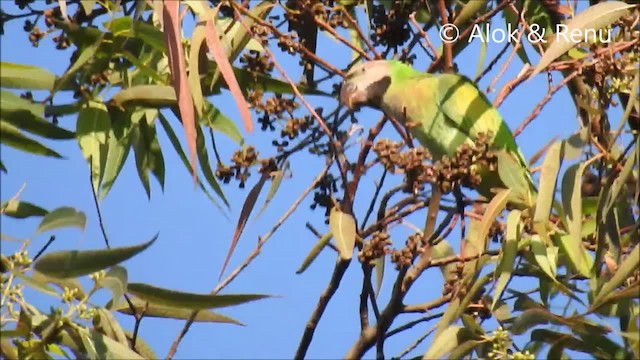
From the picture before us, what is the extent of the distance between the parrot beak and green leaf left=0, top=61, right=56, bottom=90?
0.52 meters

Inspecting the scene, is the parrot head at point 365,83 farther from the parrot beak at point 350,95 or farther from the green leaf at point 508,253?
the green leaf at point 508,253

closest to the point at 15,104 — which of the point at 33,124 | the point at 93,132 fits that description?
the point at 33,124

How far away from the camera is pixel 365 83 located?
7.12 ft

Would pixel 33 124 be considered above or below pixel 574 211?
above

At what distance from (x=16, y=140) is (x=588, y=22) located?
34.2 inches

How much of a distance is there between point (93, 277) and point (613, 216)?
0.74 m

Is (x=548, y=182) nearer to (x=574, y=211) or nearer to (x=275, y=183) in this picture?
(x=574, y=211)

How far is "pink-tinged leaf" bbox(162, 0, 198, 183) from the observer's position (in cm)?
160

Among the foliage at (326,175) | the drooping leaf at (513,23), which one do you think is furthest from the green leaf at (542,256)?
the drooping leaf at (513,23)

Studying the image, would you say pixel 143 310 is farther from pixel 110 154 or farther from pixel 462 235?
pixel 462 235

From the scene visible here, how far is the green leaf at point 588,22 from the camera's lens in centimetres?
176

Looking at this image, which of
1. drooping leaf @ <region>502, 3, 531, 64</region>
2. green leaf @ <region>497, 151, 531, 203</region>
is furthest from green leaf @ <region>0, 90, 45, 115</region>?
drooping leaf @ <region>502, 3, 531, 64</region>

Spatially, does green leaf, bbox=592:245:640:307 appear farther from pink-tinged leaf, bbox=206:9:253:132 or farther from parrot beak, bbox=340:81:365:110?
parrot beak, bbox=340:81:365:110

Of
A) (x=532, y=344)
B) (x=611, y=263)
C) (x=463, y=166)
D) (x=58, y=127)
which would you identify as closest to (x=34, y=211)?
(x=58, y=127)
